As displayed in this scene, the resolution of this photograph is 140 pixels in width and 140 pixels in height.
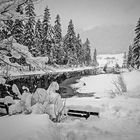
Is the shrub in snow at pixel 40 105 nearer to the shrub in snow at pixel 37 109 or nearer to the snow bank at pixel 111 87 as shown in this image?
the shrub in snow at pixel 37 109

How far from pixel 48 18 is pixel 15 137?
4174 centimetres

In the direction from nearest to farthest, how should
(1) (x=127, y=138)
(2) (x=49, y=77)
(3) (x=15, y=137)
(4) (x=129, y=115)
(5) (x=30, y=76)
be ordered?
1. (3) (x=15, y=137)
2. (1) (x=127, y=138)
3. (4) (x=129, y=115)
4. (5) (x=30, y=76)
5. (2) (x=49, y=77)

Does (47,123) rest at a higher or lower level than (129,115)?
higher

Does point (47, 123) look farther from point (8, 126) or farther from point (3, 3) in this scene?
point (3, 3)

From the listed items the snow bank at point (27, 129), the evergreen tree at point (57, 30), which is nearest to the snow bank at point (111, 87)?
the snow bank at point (27, 129)

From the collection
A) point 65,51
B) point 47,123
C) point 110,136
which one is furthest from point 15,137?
point 65,51

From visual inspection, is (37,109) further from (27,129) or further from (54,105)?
(27,129)

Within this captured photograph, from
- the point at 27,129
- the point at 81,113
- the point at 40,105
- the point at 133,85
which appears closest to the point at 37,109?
the point at 40,105

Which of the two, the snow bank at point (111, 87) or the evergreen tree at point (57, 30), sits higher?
the evergreen tree at point (57, 30)

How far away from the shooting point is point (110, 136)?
11.8ft

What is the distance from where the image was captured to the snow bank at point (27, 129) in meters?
2.77

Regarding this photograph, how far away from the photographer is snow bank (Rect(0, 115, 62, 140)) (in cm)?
277

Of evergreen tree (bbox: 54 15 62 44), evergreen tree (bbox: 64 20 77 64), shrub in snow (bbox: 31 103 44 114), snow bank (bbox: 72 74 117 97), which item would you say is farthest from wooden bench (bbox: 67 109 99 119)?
evergreen tree (bbox: 64 20 77 64)

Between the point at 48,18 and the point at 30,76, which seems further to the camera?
the point at 48,18
